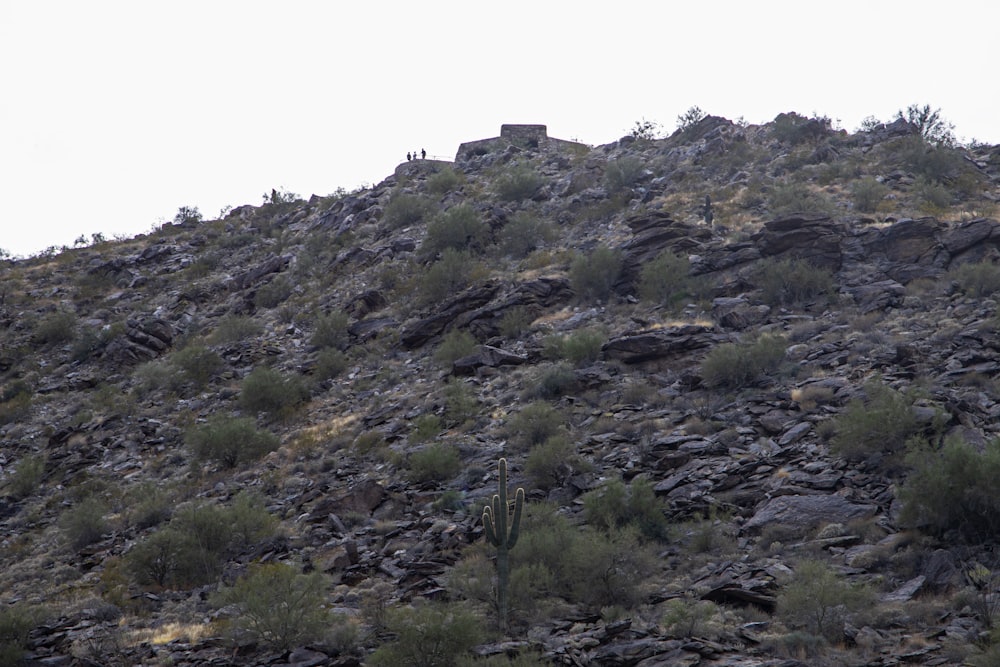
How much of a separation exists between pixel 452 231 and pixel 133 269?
20.5 meters

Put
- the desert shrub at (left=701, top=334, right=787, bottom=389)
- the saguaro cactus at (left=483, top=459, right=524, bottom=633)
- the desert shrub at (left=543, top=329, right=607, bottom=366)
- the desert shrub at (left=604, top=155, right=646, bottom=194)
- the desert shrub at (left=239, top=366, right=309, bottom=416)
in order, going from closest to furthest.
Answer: the saguaro cactus at (left=483, top=459, right=524, bottom=633) → the desert shrub at (left=701, top=334, right=787, bottom=389) → the desert shrub at (left=543, top=329, right=607, bottom=366) → the desert shrub at (left=239, top=366, right=309, bottom=416) → the desert shrub at (left=604, top=155, right=646, bottom=194)

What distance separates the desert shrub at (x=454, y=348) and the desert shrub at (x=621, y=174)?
→ 48.8ft

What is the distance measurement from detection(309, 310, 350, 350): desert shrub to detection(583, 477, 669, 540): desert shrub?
57.4ft

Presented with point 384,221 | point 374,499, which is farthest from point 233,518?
point 384,221

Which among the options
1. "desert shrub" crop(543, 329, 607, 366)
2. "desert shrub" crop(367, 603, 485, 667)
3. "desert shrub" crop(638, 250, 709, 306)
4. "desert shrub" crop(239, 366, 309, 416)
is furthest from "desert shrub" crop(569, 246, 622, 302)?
"desert shrub" crop(367, 603, 485, 667)

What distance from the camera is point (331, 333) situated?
33.9 m

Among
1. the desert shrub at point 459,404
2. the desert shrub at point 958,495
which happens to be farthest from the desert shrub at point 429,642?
the desert shrub at point 459,404

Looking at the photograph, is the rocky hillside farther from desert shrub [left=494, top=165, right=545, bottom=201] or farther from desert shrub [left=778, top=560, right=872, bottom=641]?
desert shrub [left=494, top=165, right=545, bottom=201]

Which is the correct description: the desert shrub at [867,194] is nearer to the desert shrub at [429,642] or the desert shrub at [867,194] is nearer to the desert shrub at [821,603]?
the desert shrub at [821,603]

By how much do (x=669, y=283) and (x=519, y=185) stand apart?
1662cm

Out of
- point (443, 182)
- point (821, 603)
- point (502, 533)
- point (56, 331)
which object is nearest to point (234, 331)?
point (56, 331)

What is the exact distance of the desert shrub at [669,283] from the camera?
29.2m

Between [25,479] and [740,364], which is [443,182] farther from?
[740,364]

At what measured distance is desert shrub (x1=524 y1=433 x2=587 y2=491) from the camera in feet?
65.5
